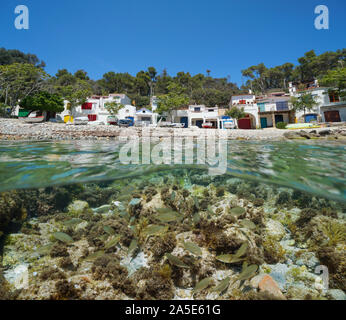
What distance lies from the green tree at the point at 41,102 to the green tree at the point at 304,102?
4732 centimetres

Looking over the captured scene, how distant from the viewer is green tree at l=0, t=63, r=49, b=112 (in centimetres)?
3139

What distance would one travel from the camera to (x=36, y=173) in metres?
5.82

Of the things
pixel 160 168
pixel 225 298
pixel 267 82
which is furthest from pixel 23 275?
pixel 267 82

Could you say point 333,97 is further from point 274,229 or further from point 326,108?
point 274,229

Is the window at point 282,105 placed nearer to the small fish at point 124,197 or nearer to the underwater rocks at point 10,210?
the small fish at point 124,197

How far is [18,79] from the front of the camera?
3206 cm

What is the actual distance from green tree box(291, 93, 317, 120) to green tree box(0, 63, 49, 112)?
48407mm

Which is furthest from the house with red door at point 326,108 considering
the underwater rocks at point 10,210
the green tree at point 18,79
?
the green tree at point 18,79

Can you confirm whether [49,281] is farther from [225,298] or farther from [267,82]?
[267,82]

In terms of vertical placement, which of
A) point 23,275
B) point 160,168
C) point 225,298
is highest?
point 160,168

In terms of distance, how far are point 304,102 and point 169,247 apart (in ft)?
136

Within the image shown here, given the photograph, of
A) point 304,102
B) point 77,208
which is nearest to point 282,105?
point 304,102

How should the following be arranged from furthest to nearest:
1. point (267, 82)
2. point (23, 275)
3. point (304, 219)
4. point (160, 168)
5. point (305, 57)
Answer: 1. point (267, 82)
2. point (305, 57)
3. point (160, 168)
4. point (304, 219)
5. point (23, 275)

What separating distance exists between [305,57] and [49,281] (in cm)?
7706
